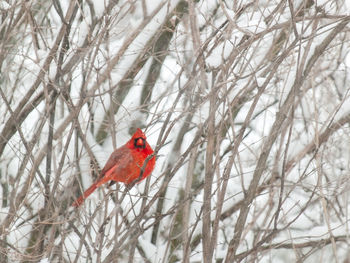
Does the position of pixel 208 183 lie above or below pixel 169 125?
below

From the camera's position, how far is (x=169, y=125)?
357cm

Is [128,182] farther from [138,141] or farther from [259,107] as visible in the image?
[259,107]

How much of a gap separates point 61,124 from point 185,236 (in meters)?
1.34

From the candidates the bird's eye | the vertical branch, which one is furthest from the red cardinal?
the vertical branch

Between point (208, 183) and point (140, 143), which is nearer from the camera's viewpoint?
point (208, 183)

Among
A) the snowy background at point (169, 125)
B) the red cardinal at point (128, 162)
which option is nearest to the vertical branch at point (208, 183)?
the snowy background at point (169, 125)

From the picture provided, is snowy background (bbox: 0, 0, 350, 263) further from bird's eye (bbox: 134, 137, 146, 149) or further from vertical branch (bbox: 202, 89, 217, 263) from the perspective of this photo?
bird's eye (bbox: 134, 137, 146, 149)

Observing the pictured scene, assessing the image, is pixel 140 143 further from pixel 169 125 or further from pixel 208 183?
pixel 208 183

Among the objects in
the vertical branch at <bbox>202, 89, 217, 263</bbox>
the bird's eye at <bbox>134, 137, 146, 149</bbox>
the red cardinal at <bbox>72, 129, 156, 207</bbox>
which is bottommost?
the vertical branch at <bbox>202, 89, 217, 263</bbox>

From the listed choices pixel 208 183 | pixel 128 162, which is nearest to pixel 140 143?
pixel 128 162

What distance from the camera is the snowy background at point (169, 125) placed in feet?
9.29

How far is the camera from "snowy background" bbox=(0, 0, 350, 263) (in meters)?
2.83

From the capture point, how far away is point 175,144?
4.41 m

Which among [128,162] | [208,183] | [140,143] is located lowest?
[208,183]
